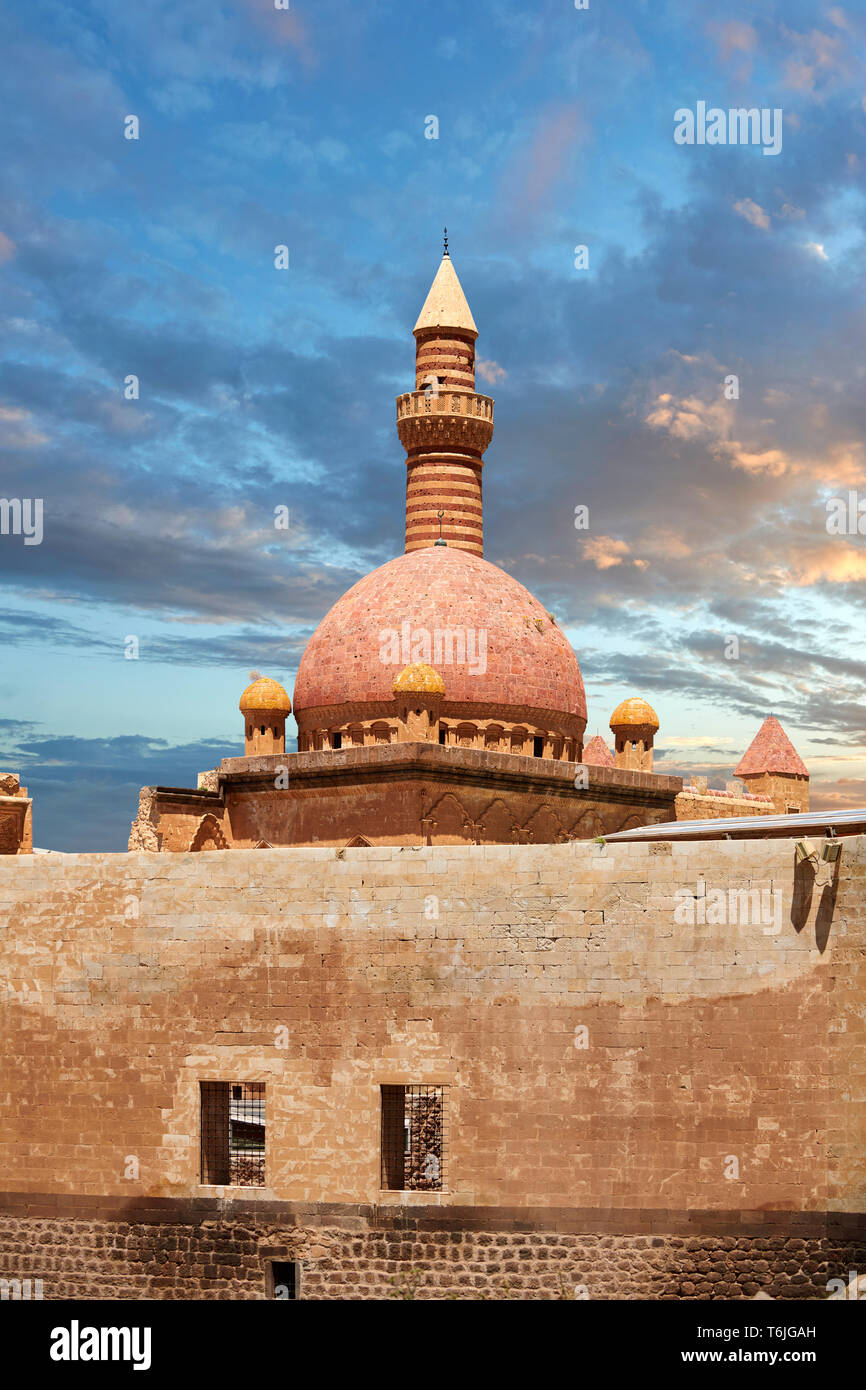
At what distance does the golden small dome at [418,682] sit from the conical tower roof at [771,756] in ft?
44.9

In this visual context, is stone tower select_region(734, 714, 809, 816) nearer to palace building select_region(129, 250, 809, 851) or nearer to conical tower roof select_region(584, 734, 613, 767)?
conical tower roof select_region(584, 734, 613, 767)

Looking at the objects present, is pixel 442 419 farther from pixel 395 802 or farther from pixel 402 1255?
pixel 402 1255

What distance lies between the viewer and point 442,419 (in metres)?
32.2

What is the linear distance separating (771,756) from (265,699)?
13.8 metres

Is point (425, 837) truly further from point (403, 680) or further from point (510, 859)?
point (510, 859)

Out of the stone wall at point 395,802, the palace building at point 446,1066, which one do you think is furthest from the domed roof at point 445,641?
the palace building at point 446,1066

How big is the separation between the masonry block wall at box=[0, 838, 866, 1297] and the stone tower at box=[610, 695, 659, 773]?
1340cm

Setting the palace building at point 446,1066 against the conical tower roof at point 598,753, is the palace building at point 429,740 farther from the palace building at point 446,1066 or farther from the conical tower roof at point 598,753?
the conical tower roof at point 598,753

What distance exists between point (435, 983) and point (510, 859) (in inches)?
56.2

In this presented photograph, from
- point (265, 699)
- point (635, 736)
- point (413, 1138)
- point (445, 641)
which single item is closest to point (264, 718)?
point (265, 699)

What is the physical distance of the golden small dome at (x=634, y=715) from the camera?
98.2 ft

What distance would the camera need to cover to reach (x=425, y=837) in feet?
82.7

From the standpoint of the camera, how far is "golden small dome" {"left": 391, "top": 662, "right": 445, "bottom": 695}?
85.1ft
